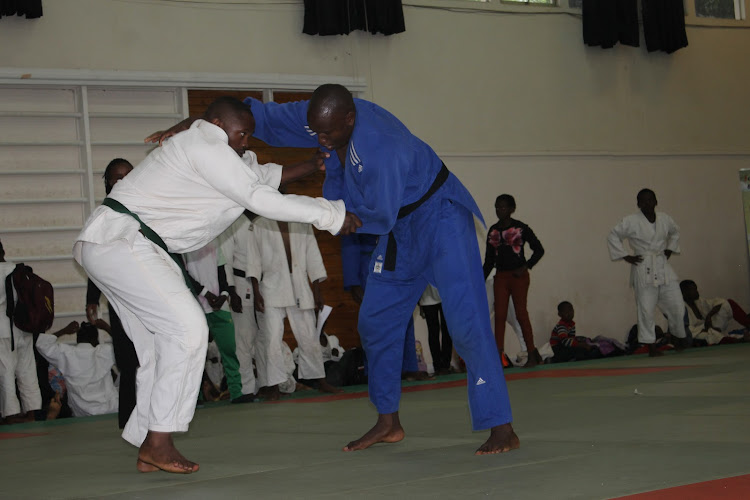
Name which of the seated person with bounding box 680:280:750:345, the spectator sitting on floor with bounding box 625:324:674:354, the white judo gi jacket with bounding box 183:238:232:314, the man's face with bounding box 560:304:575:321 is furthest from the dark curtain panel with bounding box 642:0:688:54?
the white judo gi jacket with bounding box 183:238:232:314

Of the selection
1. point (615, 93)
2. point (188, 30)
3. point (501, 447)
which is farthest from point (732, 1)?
point (501, 447)

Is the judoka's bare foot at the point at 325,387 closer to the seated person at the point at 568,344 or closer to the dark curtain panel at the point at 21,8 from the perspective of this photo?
the seated person at the point at 568,344

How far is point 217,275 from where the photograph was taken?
705 centimetres

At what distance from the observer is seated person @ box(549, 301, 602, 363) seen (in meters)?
9.51

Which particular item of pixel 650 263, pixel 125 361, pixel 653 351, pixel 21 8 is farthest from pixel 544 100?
pixel 125 361

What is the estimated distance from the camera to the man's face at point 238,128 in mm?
3518

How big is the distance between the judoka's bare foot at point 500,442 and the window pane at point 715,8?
33.5ft

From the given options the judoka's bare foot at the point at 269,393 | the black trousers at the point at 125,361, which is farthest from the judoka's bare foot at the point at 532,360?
the black trousers at the point at 125,361

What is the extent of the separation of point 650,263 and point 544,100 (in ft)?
9.88

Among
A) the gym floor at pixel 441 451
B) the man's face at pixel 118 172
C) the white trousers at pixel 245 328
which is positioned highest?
the man's face at pixel 118 172

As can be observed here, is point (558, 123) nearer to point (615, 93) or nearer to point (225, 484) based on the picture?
point (615, 93)

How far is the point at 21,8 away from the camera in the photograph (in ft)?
26.7

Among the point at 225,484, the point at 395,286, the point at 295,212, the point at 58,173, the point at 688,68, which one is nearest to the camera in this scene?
the point at 225,484

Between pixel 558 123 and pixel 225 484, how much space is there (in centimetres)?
880
